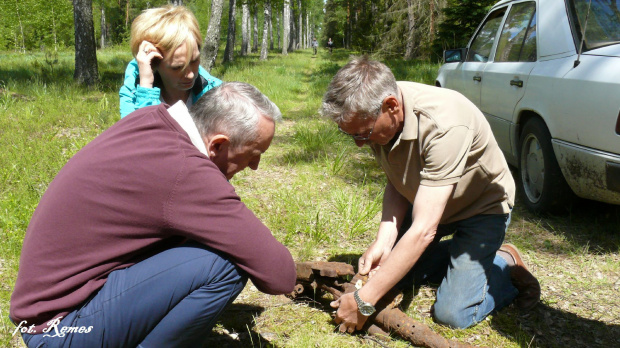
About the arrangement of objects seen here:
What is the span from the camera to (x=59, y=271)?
177 centimetres

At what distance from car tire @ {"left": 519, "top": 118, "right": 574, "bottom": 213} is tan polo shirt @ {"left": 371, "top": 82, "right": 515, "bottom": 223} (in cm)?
127

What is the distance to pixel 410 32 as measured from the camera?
18391 millimetres

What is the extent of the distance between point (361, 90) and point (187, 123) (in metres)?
0.90

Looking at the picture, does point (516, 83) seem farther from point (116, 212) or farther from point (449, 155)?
point (116, 212)

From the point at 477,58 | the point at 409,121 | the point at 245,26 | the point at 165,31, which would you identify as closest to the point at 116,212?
the point at 409,121

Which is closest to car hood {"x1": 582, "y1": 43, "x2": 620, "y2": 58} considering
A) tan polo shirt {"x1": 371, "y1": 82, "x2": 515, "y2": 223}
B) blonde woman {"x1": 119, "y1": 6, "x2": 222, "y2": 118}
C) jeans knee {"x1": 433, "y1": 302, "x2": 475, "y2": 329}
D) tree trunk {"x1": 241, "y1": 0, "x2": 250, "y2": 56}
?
tan polo shirt {"x1": 371, "y1": 82, "x2": 515, "y2": 223}

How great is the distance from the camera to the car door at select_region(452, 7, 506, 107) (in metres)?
5.48

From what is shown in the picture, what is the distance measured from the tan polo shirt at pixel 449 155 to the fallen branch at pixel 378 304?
0.59 meters

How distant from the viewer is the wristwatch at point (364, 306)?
2.61 metres

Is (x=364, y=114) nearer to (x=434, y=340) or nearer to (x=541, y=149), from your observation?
(x=434, y=340)

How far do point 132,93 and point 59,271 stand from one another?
153 centimetres

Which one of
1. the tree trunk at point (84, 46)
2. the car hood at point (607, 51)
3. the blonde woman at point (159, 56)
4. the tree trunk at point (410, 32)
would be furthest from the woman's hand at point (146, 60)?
the tree trunk at point (410, 32)

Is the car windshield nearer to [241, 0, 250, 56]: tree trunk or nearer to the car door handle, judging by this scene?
the car door handle

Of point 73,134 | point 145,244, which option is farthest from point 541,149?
point 73,134
